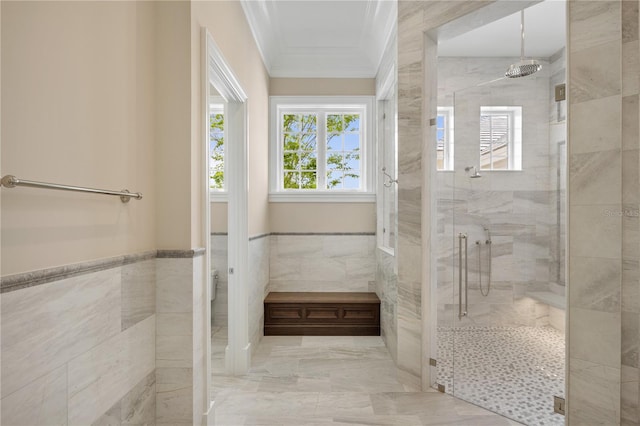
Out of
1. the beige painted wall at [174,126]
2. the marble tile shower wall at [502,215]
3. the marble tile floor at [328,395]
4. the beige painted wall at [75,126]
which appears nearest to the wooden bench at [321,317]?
the marble tile floor at [328,395]

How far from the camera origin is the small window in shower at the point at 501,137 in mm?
2457

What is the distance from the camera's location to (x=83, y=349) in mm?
1257

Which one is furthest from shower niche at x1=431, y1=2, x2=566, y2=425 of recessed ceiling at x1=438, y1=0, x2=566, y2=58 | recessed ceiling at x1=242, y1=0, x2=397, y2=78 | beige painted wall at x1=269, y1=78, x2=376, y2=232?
beige painted wall at x1=269, y1=78, x2=376, y2=232

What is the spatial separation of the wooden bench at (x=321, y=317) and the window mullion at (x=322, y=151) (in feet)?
4.33

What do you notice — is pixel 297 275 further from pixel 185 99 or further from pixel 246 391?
pixel 185 99

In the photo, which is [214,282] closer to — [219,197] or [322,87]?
[219,197]

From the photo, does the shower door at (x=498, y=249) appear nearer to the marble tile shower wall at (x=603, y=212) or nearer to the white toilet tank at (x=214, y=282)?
the marble tile shower wall at (x=603, y=212)

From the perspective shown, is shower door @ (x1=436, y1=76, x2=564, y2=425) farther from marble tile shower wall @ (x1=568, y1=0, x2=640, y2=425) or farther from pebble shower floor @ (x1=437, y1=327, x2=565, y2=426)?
marble tile shower wall @ (x1=568, y1=0, x2=640, y2=425)

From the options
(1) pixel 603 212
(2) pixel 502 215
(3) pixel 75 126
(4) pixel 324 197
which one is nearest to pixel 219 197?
(4) pixel 324 197

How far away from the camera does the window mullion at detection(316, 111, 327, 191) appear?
174 inches

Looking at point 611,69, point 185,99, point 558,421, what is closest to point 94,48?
point 185,99

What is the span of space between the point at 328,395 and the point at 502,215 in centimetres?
165

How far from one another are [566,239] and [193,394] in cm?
194

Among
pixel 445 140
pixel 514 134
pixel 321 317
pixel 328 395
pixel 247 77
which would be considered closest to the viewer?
pixel 514 134
